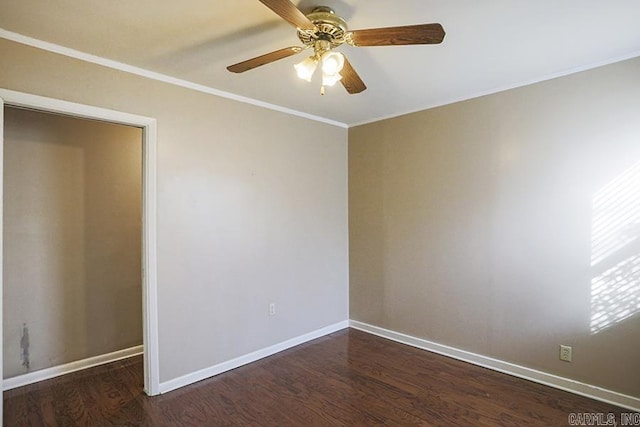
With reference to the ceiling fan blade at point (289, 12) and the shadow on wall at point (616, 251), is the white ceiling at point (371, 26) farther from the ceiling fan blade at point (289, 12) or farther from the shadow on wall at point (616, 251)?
the shadow on wall at point (616, 251)

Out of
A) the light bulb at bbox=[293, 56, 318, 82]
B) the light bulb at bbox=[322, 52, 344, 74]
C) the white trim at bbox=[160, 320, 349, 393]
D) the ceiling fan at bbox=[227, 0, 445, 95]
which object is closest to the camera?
the ceiling fan at bbox=[227, 0, 445, 95]

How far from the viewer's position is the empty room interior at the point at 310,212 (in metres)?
2.04

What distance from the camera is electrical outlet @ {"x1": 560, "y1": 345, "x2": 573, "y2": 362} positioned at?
2597 mm

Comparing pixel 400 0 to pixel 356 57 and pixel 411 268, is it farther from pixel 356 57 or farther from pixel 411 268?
pixel 411 268

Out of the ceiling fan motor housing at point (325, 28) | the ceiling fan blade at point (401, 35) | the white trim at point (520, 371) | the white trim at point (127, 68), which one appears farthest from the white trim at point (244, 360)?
the ceiling fan blade at point (401, 35)

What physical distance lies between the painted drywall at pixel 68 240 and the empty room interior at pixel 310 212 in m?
0.02

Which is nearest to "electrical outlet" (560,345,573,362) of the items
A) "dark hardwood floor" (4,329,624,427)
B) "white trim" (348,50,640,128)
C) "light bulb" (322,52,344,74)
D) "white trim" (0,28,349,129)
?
"dark hardwood floor" (4,329,624,427)

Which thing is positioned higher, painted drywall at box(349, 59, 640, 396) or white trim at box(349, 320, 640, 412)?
painted drywall at box(349, 59, 640, 396)

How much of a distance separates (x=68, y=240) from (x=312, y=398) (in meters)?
2.53

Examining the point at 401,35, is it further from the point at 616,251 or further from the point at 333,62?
the point at 616,251

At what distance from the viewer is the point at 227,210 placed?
303 centimetres

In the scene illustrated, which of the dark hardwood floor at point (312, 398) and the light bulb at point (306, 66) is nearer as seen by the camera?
the light bulb at point (306, 66)

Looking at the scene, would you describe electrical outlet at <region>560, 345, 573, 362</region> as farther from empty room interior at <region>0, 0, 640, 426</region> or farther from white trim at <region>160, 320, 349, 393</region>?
white trim at <region>160, 320, 349, 393</region>

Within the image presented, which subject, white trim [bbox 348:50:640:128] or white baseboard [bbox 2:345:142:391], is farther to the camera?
white baseboard [bbox 2:345:142:391]
